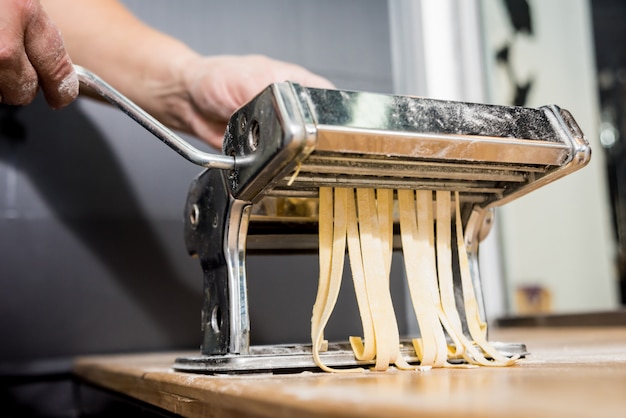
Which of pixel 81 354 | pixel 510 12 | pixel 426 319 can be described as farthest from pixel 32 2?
pixel 510 12

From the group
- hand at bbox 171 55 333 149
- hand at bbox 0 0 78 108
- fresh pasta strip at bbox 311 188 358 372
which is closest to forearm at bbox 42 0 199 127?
hand at bbox 171 55 333 149

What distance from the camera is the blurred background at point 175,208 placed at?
1271 mm

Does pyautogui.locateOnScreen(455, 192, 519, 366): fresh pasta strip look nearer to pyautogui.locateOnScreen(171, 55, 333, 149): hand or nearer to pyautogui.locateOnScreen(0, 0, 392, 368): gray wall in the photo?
pyautogui.locateOnScreen(171, 55, 333, 149): hand

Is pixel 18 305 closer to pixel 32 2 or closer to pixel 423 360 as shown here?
pixel 32 2

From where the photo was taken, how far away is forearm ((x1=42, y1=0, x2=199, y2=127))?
1190mm

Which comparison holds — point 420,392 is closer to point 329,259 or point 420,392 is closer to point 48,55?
point 329,259

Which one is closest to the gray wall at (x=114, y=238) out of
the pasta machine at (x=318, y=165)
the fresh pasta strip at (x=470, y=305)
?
the pasta machine at (x=318, y=165)

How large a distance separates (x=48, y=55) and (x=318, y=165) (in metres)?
0.37

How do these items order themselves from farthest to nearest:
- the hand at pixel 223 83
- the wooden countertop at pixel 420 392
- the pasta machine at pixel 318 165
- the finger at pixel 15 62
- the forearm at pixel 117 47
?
the forearm at pixel 117 47 → the hand at pixel 223 83 → the finger at pixel 15 62 → the pasta machine at pixel 318 165 → the wooden countertop at pixel 420 392

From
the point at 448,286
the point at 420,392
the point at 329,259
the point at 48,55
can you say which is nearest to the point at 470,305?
the point at 448,286

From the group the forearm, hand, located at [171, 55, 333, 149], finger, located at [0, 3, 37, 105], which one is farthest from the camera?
the forearm

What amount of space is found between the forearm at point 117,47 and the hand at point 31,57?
0.39 metres

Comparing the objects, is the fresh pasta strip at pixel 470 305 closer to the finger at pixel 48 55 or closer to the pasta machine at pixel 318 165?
the pasta machine at pixel 318 165

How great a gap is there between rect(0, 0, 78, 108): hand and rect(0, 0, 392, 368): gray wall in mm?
523
